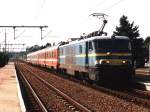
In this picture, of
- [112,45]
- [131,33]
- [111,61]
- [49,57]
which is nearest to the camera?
[111,61]

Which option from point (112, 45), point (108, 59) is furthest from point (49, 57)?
point (108, 59)

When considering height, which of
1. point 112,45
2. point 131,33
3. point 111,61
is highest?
point 131,33

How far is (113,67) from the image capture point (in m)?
23.2

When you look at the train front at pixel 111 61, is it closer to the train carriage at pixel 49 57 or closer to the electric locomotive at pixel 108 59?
the electric locomotive at pixel 108 59

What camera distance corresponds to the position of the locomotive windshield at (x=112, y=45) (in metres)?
23.7

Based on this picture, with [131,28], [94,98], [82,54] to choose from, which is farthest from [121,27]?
[94,98]

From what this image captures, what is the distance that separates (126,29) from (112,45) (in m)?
48.4

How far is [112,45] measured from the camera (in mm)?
23906

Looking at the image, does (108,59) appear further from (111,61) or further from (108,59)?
(111,61)

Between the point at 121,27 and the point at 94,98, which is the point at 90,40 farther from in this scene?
the point at 121,27

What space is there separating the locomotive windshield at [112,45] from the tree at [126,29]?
46221mm

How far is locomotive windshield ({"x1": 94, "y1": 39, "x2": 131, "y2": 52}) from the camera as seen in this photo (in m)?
23.7

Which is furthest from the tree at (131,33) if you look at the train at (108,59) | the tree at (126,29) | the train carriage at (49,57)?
the train at (108,59)

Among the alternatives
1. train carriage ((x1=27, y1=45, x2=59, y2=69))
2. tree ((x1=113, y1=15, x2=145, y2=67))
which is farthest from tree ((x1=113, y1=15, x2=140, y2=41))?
train carriage ((x1=27, y1=45, x2=59, y2=69))
